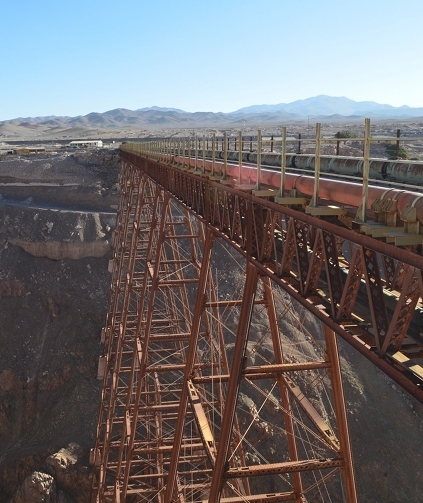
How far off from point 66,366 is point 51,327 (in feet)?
10.6

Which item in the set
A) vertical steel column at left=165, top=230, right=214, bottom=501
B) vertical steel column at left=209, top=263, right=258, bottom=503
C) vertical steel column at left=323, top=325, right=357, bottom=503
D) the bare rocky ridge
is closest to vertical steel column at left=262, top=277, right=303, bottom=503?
vertical steel column at left=165, top=230, right=214, bottom=501

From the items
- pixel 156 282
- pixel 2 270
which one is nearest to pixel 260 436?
pixel 156 282

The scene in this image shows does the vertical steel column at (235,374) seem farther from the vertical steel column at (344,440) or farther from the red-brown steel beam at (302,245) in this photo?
the vertical steel column at (344,440)

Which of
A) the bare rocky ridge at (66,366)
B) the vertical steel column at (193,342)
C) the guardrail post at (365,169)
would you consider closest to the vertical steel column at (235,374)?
the vertical steel column at (193,342)

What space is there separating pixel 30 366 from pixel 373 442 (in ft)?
57.5

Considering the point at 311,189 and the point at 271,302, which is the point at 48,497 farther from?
the point at 311,189

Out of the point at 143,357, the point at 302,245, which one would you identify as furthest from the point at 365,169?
the point at 143,357

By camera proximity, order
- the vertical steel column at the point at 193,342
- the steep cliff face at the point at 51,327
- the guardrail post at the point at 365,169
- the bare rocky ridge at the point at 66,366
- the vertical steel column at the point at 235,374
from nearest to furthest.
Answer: the guardrail post at the point at 365,169 < the vertical steel column at the point at 235,374 < the vertical steel column at the point at 193,342 < the bare rocky ridge at the point at 66,366 < the steep cliff face at the point at 51,327

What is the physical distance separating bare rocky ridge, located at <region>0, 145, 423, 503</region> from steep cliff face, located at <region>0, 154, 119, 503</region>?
0.06 meters

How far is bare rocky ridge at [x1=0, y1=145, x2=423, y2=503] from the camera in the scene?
24.1 metres

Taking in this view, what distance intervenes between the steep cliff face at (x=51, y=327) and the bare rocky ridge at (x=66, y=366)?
58 millimetres

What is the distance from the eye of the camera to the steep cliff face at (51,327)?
25.8 meters

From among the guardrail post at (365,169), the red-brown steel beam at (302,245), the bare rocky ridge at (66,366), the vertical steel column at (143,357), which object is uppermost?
the guardrail post at (365,169)

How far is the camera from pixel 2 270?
3562cm
